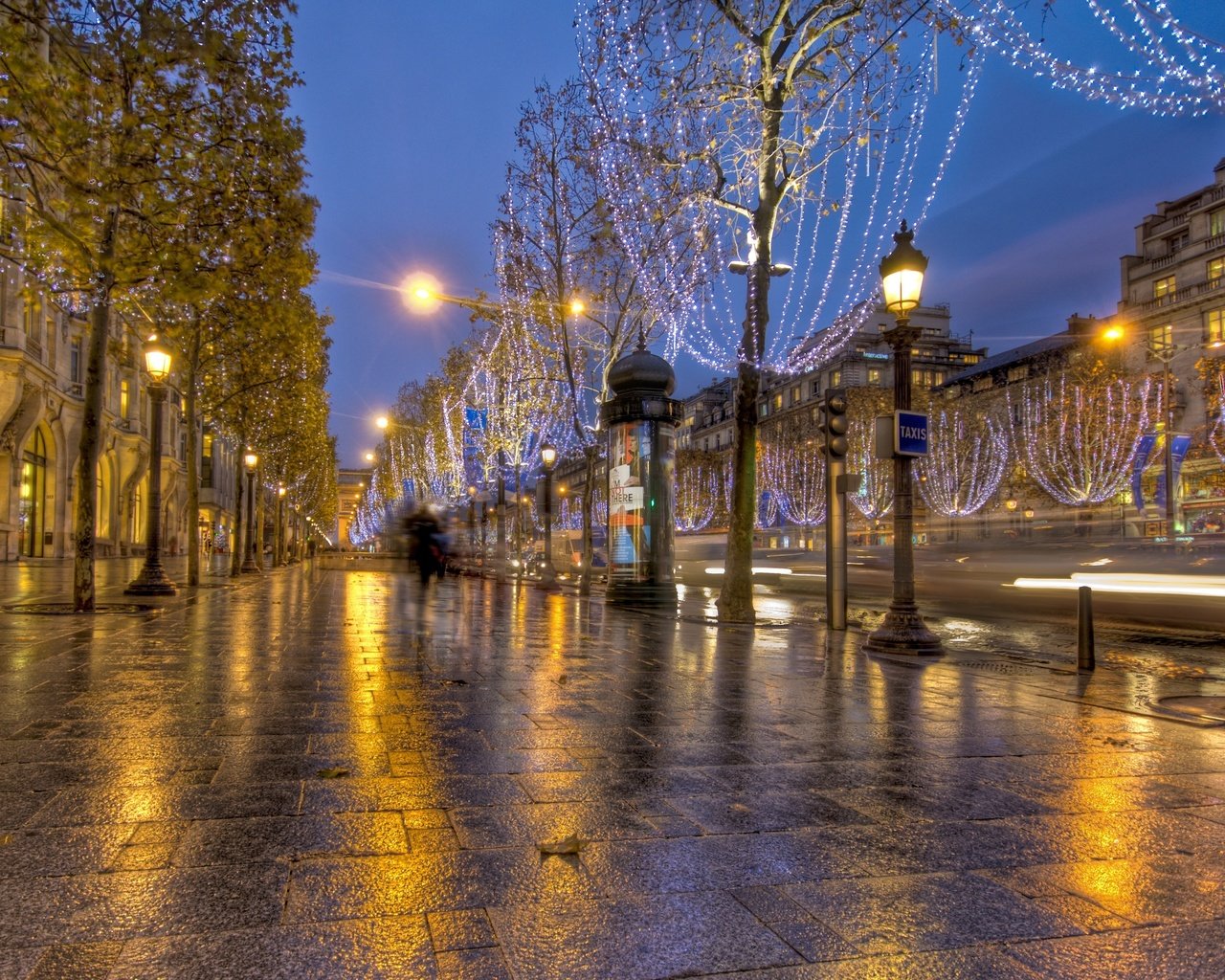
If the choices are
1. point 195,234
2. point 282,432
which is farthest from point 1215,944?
point 282,432

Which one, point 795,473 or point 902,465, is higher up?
point 795,473

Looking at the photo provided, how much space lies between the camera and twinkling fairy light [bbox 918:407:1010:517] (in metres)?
53.5

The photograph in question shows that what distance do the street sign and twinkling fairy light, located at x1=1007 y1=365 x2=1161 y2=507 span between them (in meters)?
32.9

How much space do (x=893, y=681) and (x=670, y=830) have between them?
208 inches

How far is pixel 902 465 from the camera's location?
11406 millimetres

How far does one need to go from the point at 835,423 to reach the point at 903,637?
3320mm

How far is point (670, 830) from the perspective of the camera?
376 centimetres

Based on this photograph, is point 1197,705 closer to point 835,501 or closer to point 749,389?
point 835,501

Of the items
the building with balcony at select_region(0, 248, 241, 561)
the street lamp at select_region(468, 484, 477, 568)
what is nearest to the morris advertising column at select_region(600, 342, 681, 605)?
the building with balcony at select_region(0, 248, 241, 561)

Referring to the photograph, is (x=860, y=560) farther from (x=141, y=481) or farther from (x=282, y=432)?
(x=141, y=481)

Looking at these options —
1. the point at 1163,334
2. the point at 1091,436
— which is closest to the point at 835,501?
the point at 1091,436

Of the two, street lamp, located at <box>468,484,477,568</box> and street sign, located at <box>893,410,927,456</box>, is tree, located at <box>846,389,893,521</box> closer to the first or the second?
street lamp, located at <box>468,484,477,568</box>

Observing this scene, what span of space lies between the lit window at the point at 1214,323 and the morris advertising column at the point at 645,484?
126 ft

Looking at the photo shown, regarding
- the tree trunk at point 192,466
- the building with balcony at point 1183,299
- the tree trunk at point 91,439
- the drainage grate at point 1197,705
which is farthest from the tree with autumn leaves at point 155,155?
the building with balcony at point 1183,299
